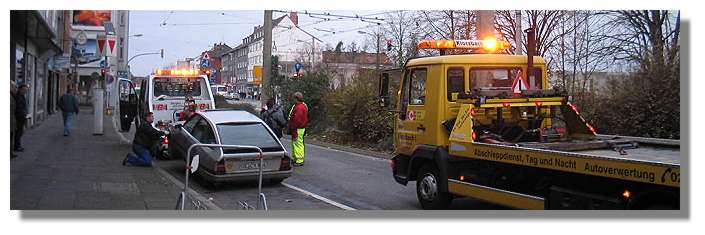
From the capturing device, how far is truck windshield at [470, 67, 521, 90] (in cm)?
814

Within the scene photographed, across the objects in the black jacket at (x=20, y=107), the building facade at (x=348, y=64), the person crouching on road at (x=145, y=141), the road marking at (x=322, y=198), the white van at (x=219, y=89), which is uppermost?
the building facade at (x=348, y=64)

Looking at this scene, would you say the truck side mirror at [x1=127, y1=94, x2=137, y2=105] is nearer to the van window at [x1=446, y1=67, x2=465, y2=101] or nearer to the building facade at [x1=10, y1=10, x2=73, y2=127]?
the building facade at [x1=10, y1=10, x2=73, y2=127]

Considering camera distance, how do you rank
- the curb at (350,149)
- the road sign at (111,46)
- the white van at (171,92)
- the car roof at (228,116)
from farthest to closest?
the curb at (350,149), the white van at (171,92), the car roof at (228,116), the road sign at (111,46)

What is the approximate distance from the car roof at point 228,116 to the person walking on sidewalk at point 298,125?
143 cm

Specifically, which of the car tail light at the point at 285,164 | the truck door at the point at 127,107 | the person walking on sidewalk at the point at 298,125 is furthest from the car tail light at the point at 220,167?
the truck door at the point at 127,107

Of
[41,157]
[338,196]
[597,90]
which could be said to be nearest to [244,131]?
[338,196]

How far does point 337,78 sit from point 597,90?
6873 mm

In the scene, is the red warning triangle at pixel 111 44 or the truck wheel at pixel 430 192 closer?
the truck wheel at pixel 430 192

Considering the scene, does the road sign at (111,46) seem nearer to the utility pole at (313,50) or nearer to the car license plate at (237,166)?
the car license plate at (237,166)

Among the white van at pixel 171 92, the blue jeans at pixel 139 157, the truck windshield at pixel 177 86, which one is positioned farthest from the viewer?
the truck windshield at pixel 177 86

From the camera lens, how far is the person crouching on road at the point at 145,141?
36.6 feet

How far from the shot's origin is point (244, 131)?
391 inches

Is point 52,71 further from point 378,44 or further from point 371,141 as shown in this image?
point 371,141

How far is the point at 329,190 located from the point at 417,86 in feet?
6.82
